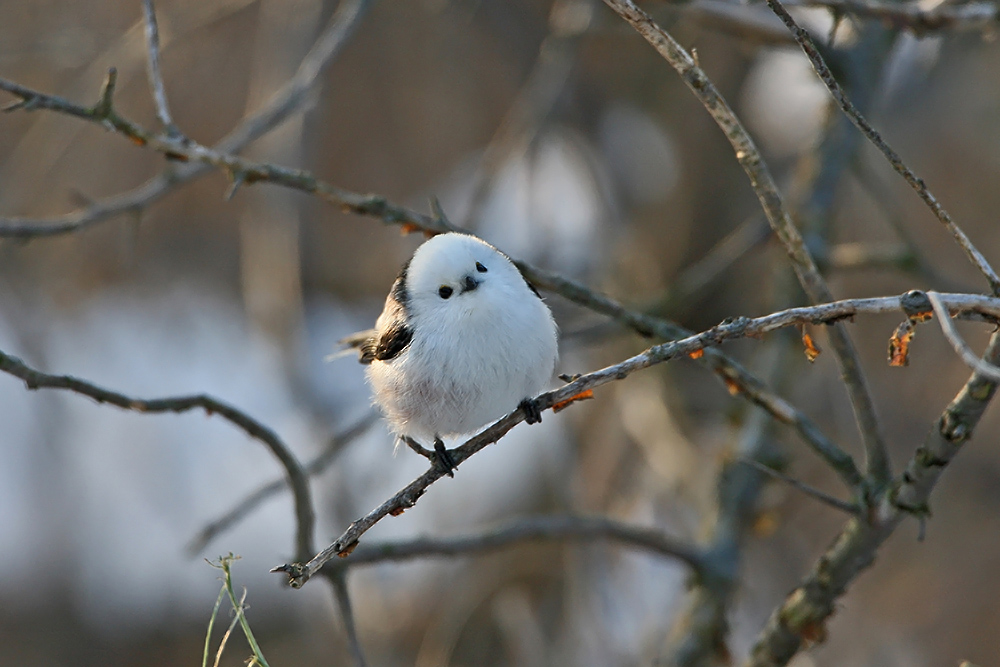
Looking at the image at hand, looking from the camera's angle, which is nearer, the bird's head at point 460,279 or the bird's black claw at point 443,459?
the bird's black claw at point 443,459

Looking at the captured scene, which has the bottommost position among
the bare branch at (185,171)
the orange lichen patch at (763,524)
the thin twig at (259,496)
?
the orange lichen patch at (763,524)

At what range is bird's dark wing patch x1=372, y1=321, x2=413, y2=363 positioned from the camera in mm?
2146

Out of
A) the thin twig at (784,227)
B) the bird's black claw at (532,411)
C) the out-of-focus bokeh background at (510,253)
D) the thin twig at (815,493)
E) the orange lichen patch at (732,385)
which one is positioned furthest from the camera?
the out-of-focus bokeh background at (510,253)

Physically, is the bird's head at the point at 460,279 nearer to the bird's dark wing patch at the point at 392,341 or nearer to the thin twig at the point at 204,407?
the bird's dark wing patch at the point at 392,341

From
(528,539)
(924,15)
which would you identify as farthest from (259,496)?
(924,15)

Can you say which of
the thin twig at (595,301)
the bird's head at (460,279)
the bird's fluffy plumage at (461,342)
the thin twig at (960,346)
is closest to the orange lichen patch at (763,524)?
the thin twig at (595,301)

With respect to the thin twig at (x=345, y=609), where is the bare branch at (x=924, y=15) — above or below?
above

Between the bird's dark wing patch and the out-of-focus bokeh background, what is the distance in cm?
99

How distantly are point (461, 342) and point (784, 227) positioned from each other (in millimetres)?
750

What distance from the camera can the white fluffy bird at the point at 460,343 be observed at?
2.00 meters

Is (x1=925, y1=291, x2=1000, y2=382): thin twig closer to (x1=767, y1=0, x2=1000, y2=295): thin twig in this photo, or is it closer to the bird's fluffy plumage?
(x1=767, y1=0, x2=1000, y2=295): thin twig

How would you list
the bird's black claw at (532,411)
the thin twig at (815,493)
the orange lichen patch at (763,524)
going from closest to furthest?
the thin twig at (815,493) < the bird's black claw at (532,411) < the orange lichen patch at (763,524)

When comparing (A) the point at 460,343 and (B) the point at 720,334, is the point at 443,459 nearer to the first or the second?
(A) the point at 460,343

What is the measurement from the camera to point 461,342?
202cm
